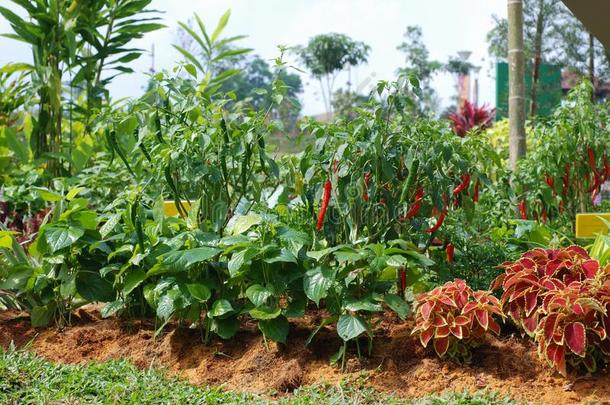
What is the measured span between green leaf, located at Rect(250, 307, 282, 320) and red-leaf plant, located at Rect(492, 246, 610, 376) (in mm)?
922

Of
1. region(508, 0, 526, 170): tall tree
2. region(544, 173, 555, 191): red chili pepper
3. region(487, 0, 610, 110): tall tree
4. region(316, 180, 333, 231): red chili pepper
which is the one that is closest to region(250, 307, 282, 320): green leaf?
region(316, 180, 333, 231): red chili pepper

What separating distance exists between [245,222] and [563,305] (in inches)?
51.9

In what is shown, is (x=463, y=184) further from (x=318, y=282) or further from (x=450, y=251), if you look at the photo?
(x=318, y=282)

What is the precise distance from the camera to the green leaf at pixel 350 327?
Answer: 3.07 m

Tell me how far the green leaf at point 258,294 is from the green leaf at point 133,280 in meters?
0.60

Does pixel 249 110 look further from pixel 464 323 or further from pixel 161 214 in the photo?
pixel 464 323

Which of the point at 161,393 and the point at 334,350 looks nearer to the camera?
the point at 161,393

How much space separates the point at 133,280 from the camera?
11.8ft

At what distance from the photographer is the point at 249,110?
11.6ft

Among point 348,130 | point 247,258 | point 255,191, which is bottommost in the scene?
point 247,258

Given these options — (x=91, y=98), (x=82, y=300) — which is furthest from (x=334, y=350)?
(x=91, y=98)

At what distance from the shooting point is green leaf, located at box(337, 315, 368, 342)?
3070 millimetres

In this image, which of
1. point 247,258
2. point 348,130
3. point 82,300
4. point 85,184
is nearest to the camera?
point 247,258

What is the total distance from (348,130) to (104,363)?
1439 millimetres
